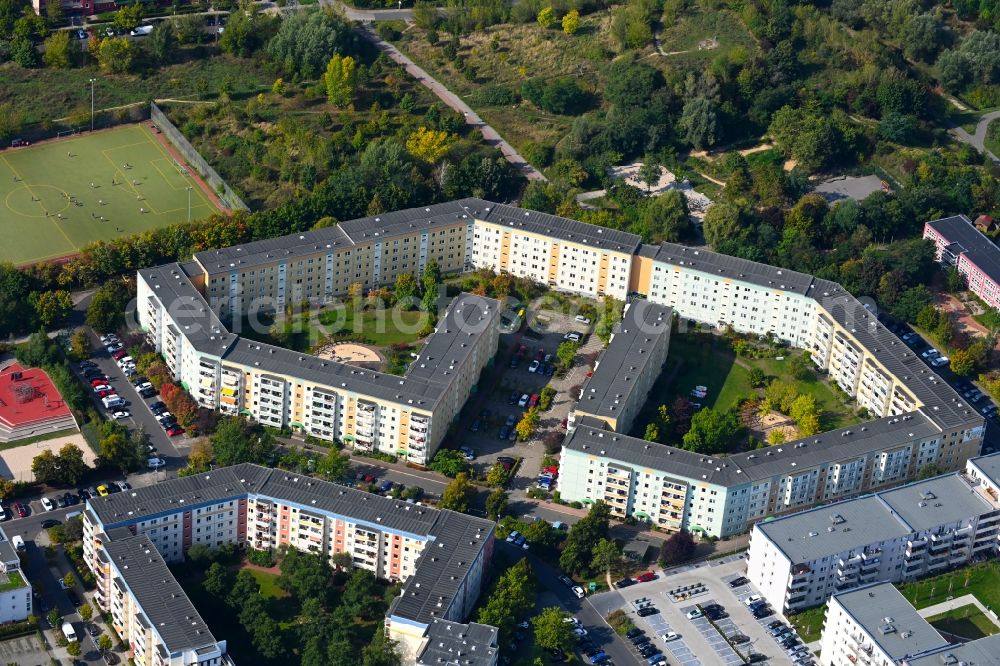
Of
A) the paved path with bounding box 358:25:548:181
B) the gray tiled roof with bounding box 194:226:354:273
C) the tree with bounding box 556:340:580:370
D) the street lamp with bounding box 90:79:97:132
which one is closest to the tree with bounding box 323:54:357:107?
the paved path with bounding box 358:25:548:181

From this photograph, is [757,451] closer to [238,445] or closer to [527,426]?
[527,426]

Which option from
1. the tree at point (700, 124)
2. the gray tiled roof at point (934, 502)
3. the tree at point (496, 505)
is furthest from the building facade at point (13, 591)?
the tree at point (700, 124)

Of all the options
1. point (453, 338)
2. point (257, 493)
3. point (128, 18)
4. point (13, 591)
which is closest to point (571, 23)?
point (128, 18)

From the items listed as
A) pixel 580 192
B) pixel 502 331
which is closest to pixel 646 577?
pixel 502 331

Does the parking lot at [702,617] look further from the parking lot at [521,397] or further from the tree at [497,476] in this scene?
the parking lot at [521,397]

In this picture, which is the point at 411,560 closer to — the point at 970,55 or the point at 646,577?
the point at 646,577
